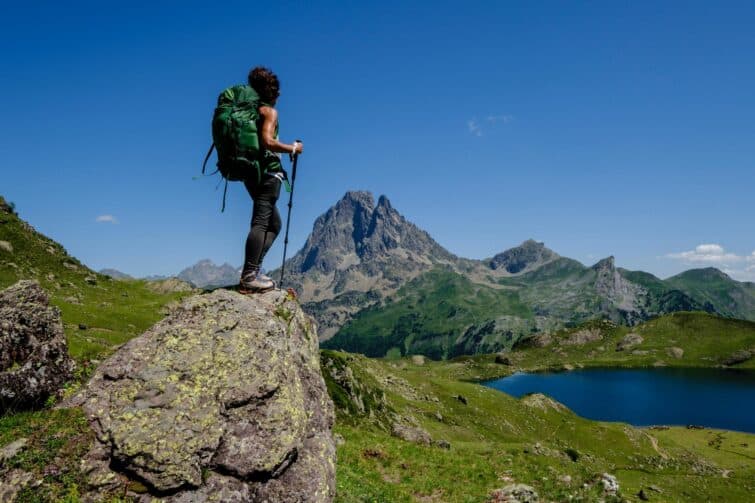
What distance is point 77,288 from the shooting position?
51.4m

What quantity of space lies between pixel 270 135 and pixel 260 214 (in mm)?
2237

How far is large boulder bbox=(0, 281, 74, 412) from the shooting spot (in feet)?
34.6

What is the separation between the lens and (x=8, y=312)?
11625 millimetres

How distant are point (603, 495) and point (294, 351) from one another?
90.5 ft

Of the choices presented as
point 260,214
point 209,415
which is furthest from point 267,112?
point 209,415

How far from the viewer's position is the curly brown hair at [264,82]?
12320 mm

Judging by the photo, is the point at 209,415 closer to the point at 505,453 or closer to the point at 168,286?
the point at 505,453

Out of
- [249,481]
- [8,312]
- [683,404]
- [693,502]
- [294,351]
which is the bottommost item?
[683,404]

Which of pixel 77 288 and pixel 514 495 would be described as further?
pixel 77 288

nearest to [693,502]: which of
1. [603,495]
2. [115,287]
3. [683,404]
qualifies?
[603,495]

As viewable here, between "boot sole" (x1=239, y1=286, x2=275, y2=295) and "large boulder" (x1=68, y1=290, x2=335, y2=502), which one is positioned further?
"boot sole" (x1=239, y1=286, x2=275, y2=295)

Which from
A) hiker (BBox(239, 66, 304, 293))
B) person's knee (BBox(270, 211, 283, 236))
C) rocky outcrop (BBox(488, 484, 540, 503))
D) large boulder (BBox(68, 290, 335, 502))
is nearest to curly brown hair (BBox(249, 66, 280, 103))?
hiker (BBox(239, 66, 304, 293))

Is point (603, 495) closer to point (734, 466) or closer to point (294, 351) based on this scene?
point (294, 351)

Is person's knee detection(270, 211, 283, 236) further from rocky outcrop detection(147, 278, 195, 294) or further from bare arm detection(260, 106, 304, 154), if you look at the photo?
rocky outcrop detection(147, 278, 195, 294)
